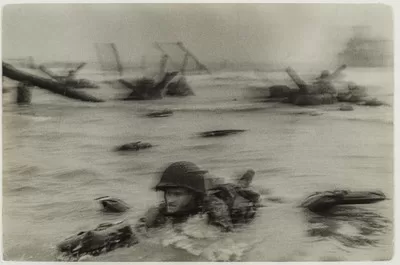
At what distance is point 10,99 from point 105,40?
176mm

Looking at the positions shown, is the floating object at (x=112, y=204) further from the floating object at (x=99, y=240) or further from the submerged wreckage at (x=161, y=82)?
the submerged wreckage at (x=161, y=82)

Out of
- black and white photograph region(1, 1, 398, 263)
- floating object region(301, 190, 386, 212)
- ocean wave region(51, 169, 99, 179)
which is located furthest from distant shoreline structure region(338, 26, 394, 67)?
ocean wave region(51, 169, 99, 179)

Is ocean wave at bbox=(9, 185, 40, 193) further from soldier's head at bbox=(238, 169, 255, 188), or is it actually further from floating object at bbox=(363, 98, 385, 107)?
floating object at bbox=(363, 98, 385, 107)

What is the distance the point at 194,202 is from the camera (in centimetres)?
61

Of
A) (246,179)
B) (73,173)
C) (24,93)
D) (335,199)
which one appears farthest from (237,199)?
(24,93)

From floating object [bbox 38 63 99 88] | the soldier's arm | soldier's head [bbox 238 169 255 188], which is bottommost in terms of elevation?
the soldier's arm

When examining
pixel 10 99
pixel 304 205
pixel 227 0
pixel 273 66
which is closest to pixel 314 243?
pixel 304 205

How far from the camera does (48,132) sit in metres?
0.62

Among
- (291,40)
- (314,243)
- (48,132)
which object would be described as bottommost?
(314,243)

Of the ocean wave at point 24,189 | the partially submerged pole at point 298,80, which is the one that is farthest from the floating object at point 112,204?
the partially submerged pole at point 298,80

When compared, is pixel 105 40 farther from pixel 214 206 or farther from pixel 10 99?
pixel 214 206

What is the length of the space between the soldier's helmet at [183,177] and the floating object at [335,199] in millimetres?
166

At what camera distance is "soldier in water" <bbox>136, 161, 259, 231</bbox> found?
610 millimetres

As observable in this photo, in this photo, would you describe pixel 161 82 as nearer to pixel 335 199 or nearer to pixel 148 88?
pixel 148 88
